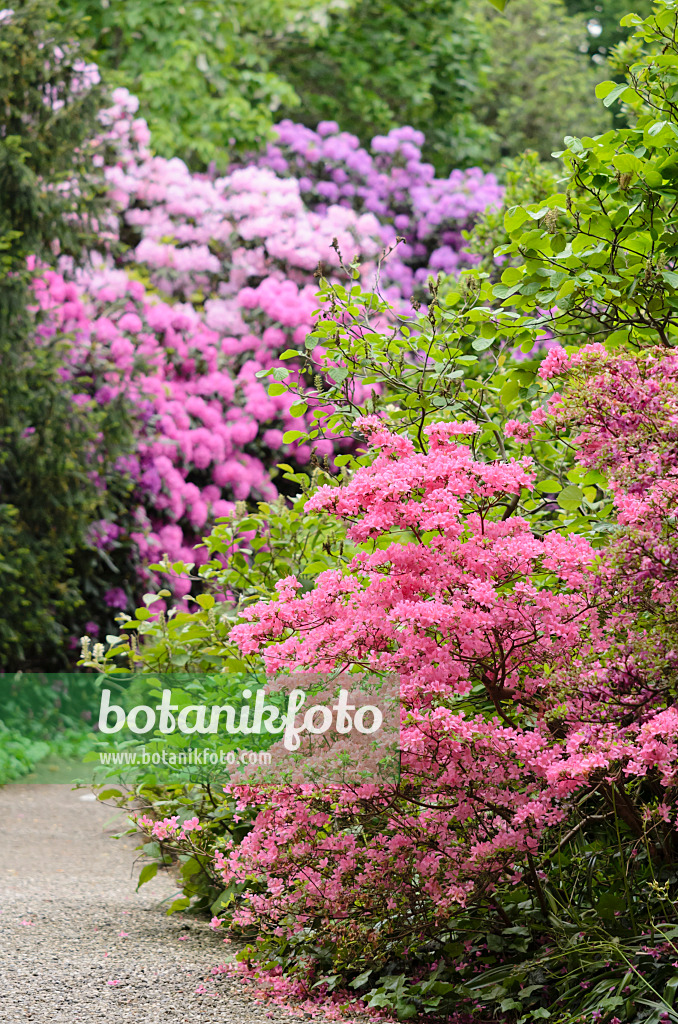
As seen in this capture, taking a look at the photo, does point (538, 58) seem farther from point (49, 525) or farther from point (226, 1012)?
point (226, 1012)

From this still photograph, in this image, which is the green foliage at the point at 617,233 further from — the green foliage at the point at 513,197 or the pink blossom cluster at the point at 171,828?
the green foliage at the point at 513,197

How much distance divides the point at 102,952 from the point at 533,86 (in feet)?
43.3

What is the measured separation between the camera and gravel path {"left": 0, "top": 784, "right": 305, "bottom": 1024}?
247cm

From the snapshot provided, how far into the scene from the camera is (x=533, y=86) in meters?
13.7

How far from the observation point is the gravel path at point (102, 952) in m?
2.47

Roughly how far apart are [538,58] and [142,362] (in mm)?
9527

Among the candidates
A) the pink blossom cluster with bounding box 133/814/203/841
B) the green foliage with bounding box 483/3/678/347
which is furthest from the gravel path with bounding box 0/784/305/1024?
the green foliage with bounding box 483/3/678/347

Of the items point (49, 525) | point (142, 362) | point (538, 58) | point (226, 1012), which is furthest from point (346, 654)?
point (538, 58)

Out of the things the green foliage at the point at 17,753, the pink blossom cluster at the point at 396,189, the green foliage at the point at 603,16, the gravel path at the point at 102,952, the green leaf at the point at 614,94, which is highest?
the green foliage at the point at 603,16

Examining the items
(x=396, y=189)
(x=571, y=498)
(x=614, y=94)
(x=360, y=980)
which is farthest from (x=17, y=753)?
(x=396, y=189)

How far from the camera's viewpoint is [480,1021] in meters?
2.48

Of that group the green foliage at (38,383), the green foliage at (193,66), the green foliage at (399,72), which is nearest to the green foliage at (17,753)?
the green foliage at (38,383)

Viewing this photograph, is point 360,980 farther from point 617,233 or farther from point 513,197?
point 513,197

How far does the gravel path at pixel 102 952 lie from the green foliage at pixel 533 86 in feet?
35.9
